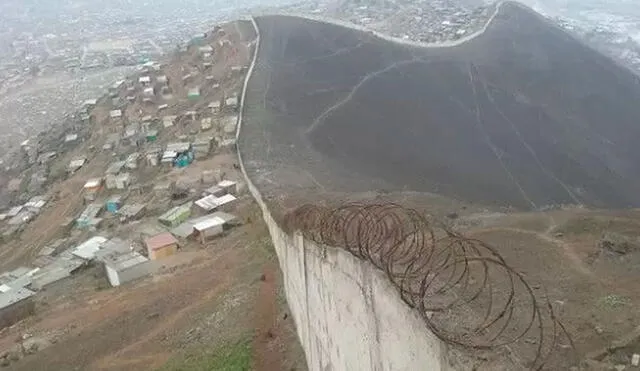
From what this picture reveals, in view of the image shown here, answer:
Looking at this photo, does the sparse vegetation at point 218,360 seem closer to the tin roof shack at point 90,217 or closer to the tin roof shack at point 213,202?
the tin roof shack at point 213,202

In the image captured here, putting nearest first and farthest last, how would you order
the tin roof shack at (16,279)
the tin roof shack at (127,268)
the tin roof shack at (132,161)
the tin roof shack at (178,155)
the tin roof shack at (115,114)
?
the tin roof shack at (127,268), the tin roof shack at (16,279), the tin roof shack at (178,155), the tin roof shack at (132,161), the tin roof shack at (115,114)

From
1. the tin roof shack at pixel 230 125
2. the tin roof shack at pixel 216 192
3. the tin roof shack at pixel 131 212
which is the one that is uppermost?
the tin roof shack at pixel 216 192

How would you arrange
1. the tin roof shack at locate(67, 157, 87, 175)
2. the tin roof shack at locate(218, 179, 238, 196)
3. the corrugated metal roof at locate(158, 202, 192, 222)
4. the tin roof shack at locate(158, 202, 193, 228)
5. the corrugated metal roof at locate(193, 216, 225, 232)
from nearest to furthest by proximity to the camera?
the corrugated metal roof at locate(193, 216, 225, 232) < the tin roof shack at locate(158, 202, 193, 228) < the corrugated metal roof at locate(158, 202, 192, 222) < the tin roof shack at locate(218, 179, 238, 196) < the tin roof shack at locate(67, 157, 87, 175)

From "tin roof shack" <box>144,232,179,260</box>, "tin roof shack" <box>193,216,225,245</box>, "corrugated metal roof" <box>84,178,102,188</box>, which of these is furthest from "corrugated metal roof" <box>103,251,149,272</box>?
"corrugated metal roof" <box>84,178,102,188</box>

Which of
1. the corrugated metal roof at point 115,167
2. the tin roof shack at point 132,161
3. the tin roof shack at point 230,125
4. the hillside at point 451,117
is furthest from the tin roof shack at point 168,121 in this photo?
the tin roof shack at point 230,125

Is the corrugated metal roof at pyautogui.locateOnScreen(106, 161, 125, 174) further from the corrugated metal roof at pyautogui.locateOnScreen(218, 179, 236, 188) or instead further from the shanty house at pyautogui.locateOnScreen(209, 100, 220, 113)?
the corrugated metal roof at pyautogui.locateOnScreen(218, 179, 236, 188)

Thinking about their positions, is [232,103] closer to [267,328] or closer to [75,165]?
[75,165]

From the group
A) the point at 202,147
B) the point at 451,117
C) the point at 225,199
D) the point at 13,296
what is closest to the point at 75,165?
the point at 202,147
